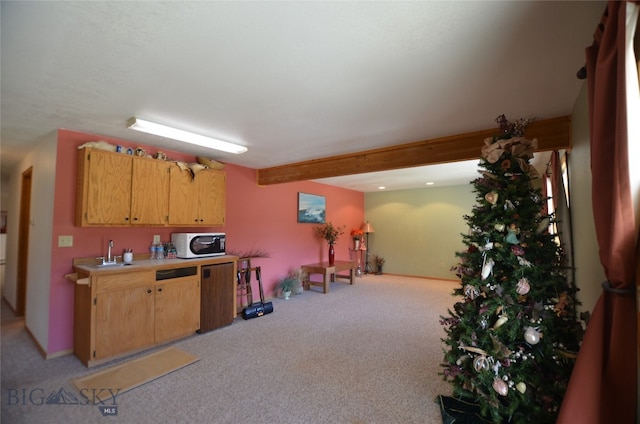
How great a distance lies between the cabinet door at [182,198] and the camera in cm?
360

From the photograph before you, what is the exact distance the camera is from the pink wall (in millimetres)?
2988

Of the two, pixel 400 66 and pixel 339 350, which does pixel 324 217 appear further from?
pixel 400 66

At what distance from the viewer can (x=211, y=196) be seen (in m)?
4.05

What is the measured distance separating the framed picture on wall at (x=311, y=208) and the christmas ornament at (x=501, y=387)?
4.78 metres

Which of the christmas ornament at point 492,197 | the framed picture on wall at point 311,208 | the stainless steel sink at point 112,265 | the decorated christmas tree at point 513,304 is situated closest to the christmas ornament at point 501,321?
the decorated christmas tree at point 513,304

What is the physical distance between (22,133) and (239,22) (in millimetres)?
3393

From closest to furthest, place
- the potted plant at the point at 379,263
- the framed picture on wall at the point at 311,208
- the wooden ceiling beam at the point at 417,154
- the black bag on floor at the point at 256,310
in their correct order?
the wooden ceiling beam at the point at 417,154 < the black bag on floor at the point at 256,310 < the framed picture on wall at the point at 311,208 < the potted plant at the point at 379,263

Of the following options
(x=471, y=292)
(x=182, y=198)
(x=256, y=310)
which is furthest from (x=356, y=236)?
(x=471, y=292)

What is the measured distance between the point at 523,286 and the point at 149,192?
380 cm

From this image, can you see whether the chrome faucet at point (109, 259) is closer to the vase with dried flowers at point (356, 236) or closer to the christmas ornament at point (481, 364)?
the christmas ornament at point (481, 364)

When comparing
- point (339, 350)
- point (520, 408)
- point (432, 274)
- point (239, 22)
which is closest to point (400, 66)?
A: point (239, 22)

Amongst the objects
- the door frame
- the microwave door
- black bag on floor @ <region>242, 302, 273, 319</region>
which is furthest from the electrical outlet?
black bag on floor @ <region>242, 302, 273, 319</region>

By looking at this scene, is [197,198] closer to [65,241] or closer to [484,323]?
[65,241]

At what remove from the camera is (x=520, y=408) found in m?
1.77
